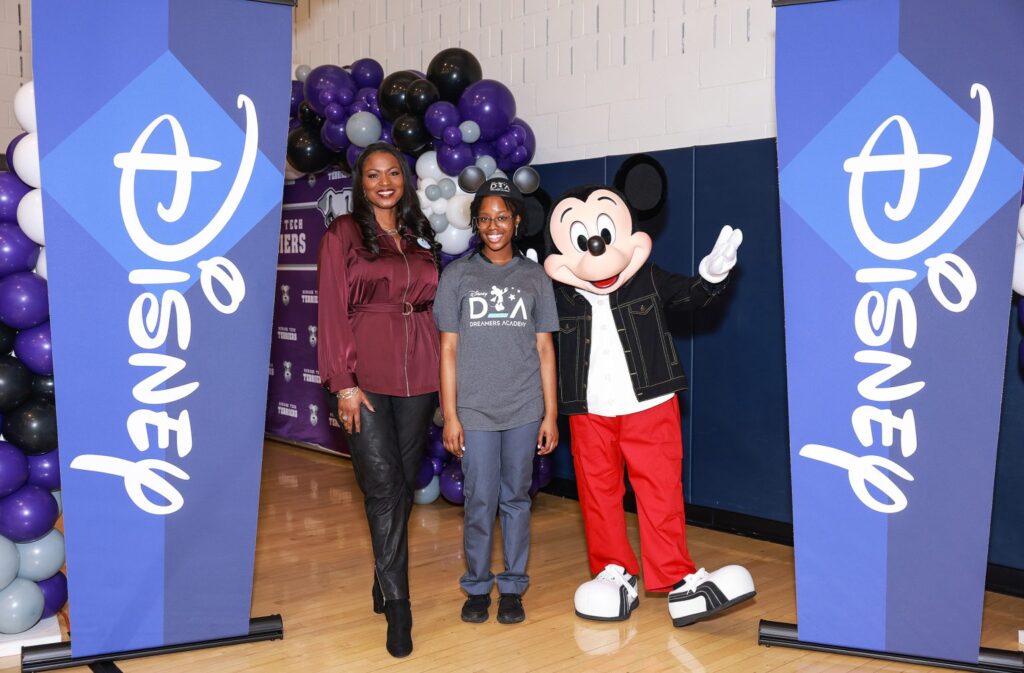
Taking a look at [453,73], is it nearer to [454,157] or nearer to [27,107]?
[454,157]

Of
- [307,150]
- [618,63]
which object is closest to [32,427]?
[307,150]

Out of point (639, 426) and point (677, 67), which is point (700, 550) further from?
point (677, 67)

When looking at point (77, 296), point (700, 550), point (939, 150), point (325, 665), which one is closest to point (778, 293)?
point (700, 550)

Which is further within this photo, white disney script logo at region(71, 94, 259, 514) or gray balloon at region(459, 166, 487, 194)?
gray balloon at region(459, 166, 487, 194)

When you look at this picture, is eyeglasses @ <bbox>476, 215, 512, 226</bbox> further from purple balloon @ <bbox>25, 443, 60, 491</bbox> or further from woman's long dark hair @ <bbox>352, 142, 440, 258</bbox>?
purple balloon @ <bbox>25, 443, 60, 491</bbox>

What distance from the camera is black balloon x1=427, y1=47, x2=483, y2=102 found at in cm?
464

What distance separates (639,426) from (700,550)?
1191mm

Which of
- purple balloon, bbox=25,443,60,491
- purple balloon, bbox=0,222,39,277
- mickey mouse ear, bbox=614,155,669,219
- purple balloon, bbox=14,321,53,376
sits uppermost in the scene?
mickey mouse ear, bbox=614,155,669,219

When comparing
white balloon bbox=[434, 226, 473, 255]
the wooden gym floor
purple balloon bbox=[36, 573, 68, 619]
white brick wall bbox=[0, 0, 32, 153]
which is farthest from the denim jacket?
white brick wall bbox=[0, 0, 32, 153]

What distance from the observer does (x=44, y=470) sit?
309 centimetres

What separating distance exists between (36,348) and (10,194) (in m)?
0.50

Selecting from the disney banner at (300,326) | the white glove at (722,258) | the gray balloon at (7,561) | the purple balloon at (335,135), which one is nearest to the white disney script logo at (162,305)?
the gray balloon at (7,561)

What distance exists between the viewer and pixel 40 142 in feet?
8.70

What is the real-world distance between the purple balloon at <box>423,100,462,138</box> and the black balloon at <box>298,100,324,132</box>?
1037mm
